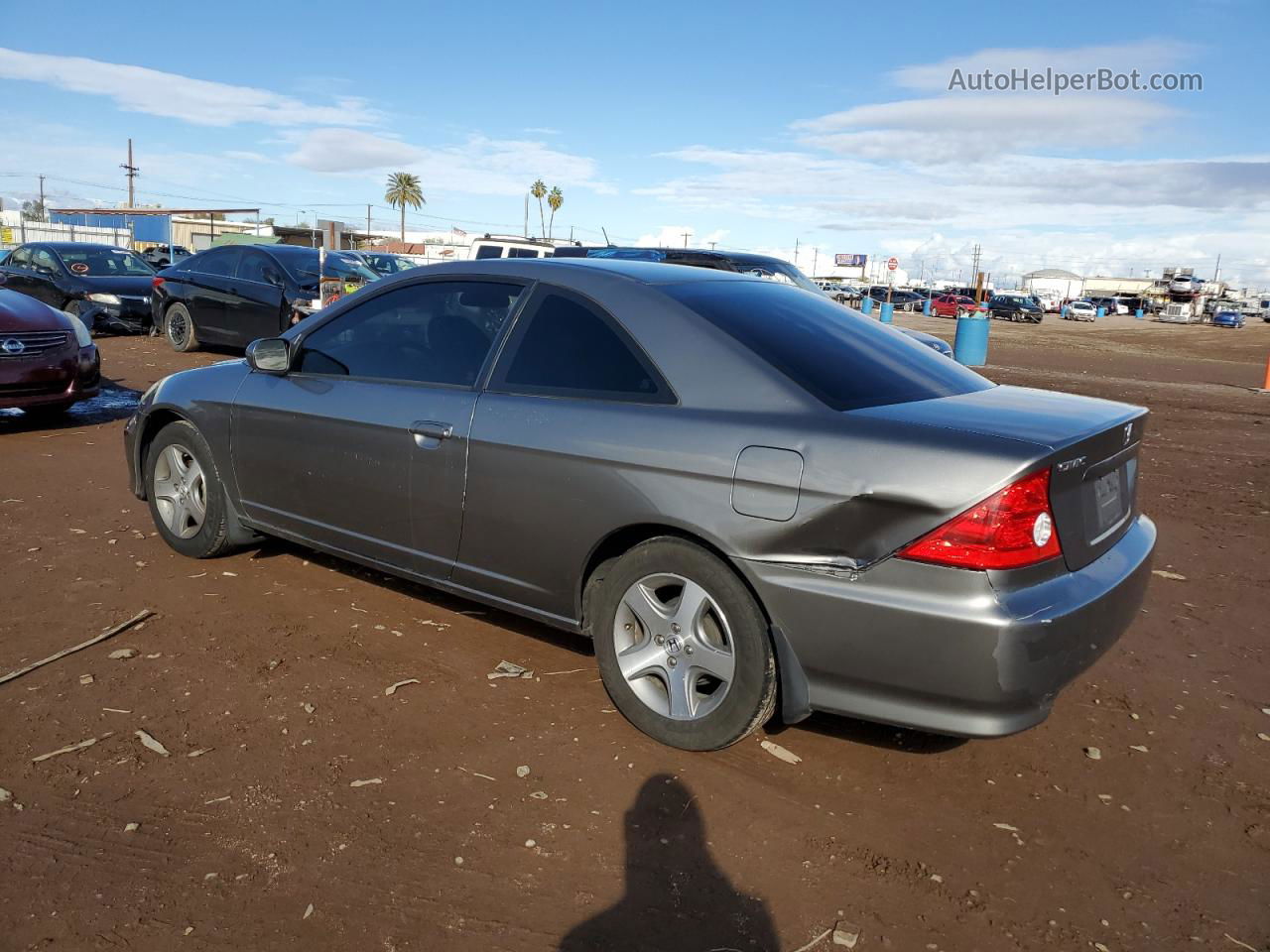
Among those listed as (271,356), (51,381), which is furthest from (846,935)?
(51,381)

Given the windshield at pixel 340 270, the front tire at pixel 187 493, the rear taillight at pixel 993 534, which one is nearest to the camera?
the rear taillight at pixel 993 534

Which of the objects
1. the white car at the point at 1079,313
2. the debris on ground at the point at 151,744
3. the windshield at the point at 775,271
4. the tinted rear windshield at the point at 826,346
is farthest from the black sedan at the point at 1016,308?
the debris on ground at the point at 151,744

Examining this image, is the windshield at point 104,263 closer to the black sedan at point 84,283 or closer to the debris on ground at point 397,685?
the black sedan at point 84,283

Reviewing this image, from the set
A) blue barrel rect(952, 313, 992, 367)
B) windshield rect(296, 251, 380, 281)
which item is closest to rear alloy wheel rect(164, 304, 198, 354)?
windshield rect(296, 251, 380, 281)

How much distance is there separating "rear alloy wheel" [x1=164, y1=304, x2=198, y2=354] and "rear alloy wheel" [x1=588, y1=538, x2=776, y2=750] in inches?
496

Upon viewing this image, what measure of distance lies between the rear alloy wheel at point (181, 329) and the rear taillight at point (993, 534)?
13.6 meters

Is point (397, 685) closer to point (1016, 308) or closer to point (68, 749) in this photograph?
point (68, 749)

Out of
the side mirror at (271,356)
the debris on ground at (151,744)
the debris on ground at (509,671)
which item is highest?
the side mirror at (271,356)

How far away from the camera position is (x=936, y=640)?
2.79m

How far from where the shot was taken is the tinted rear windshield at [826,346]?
3280 millimetres

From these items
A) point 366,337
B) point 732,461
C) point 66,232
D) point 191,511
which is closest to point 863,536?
point 732,461

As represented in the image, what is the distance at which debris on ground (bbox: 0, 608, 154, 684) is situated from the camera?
378 cm

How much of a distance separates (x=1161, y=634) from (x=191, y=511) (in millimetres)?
4737

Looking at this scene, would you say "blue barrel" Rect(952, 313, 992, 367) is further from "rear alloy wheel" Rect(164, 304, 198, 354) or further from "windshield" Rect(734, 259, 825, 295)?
"rear alloy wheel" Rect(164, 304, 198, 354)
